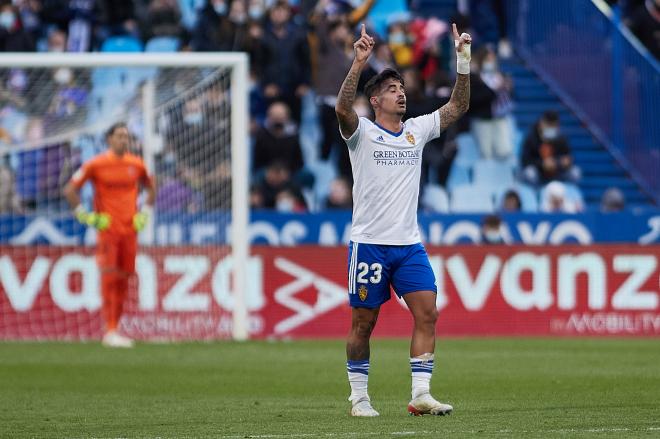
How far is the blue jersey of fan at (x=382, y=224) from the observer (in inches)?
384

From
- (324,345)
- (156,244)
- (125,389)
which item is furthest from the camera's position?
(156,244)

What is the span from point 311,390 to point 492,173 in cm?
1179

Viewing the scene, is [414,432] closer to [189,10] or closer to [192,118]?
[192,118]

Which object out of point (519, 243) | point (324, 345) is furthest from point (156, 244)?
point (519, 243)

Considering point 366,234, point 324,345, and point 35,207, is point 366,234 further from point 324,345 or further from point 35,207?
point 35,207

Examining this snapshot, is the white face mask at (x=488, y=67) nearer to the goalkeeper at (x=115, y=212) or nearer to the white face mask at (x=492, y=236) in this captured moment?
the white face mask at (x=492, y=236)

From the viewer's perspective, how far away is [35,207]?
778 inches

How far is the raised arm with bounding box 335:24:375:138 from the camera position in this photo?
9.35 m

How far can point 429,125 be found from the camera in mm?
10039

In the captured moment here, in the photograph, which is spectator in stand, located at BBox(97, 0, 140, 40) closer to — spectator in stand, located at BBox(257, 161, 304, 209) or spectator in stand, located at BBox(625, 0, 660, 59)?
spectator in stand, located at BBox(257, 161, 304, 209)

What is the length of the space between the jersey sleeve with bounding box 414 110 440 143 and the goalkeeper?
7795 mm

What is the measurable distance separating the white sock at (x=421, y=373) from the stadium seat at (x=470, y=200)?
12.8 metres

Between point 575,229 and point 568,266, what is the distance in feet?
3.84

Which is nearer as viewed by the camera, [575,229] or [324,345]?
[324,345]
